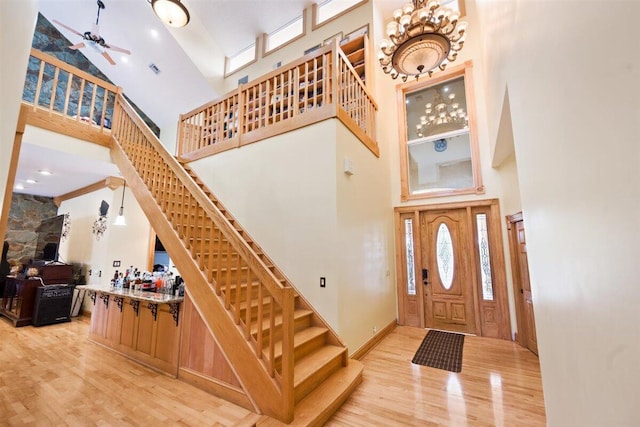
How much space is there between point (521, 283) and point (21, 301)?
8.96 metres

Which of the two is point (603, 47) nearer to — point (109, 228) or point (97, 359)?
point (97, 359)

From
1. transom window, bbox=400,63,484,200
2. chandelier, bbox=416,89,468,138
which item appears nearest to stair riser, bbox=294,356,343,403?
transom window, bbox=400,63,484,200

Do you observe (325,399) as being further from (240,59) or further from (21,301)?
(240,59)

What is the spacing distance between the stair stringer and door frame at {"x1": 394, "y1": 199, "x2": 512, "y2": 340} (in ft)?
11.6

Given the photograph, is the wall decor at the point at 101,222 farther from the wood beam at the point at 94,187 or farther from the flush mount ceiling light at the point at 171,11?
the flush mount ceiling light at the point at 171,11

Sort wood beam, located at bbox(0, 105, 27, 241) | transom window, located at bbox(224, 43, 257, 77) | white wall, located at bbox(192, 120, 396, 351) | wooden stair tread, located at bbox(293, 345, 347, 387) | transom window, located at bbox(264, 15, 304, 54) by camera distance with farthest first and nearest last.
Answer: transom window, located at bbox(224, 43, 257, 77) → transom window, located at bbox(264, 15, 304, 54) → white wall, located at bbox(192, 120, 396, 351) → wooden stair tread, located at bbox(293, 345, 347, 387) → wood beam, located at bbox(0, 105, 27, 241)

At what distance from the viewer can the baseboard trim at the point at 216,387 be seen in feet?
7.70

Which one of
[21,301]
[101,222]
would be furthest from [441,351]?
[21,301]

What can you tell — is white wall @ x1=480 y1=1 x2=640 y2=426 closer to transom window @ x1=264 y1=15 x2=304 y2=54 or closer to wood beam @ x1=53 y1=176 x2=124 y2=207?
transom window @ x1=264 y1=15 x2=304 y2=54

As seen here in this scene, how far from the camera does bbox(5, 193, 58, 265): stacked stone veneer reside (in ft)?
21.4

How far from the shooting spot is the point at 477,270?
15.3 feet

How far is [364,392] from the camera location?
2.72m

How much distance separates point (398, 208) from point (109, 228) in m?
6.09

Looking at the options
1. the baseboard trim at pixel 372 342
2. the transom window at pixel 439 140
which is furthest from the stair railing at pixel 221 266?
the transom window at pixel 439 140
